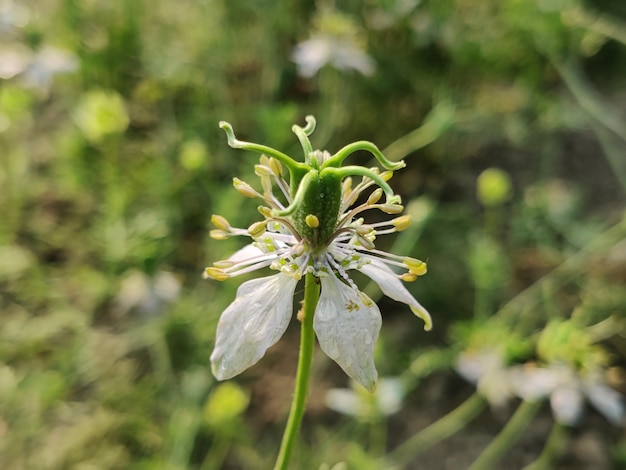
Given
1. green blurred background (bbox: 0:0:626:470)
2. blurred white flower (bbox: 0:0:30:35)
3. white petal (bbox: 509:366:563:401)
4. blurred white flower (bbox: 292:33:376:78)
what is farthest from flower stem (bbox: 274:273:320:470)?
blurred white flower (bbox: 0:0:30:35)

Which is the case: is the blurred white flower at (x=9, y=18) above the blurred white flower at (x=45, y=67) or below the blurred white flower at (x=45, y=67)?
above

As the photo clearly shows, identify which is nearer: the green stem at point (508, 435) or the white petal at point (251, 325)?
the white petal at point (251, 325)

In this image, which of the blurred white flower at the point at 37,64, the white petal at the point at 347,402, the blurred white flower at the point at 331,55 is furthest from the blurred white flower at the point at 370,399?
the blurred white flower at the point at 37,64

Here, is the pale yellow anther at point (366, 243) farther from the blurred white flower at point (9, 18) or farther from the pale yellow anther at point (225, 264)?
the blurred white flower at point (9, 18)

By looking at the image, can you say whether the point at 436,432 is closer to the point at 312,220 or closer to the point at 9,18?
the point at 312,220

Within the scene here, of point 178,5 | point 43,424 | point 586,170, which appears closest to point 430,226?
point 586,170

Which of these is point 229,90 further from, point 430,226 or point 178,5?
point 430,226
